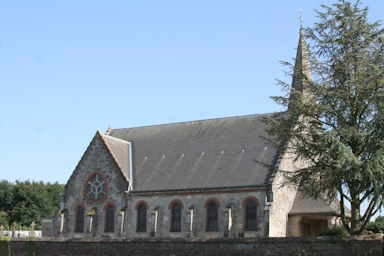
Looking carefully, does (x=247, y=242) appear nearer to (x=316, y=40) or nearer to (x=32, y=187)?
(x=316, y=40)

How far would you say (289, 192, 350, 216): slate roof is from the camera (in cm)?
3438

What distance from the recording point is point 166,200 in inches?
1574

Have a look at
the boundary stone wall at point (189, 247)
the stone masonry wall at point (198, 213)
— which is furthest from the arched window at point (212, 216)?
the boundary stone wall at point (189, 247)

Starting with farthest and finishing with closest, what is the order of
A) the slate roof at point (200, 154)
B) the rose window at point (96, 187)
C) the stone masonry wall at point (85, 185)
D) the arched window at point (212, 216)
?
1. the rose window at point (96, 187)
2. the stone masonry wall at point (85, 185)
3. the slate roof at point (200, 154)
4. the arched window at point (212, 216)

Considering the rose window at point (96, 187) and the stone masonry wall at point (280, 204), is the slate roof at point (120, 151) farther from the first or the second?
the stone masonry wall at point (280, 204)

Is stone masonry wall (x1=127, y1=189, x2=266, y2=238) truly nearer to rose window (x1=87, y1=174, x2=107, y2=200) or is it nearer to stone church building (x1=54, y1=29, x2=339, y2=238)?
stone church building (x1=54, y1=29, x2=339, y2=238)

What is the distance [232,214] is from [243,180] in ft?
7.97

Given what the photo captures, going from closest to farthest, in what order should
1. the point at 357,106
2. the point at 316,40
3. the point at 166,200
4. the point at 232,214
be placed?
the point at 357,106
the point at 316,40
the point at 232,214
the point at 166,200

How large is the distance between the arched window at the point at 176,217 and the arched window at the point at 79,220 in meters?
7.96

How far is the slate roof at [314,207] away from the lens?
113 feet

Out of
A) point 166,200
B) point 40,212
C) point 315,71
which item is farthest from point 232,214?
point 40,212

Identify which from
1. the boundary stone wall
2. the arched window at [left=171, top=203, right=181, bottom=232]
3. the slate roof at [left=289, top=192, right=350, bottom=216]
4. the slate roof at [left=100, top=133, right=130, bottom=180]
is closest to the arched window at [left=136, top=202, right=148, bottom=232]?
the arched window at [left=171, top=203, right=181, bottom=232]

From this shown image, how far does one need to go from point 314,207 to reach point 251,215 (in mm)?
4123

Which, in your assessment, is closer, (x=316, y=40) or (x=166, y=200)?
(x=316, y=40)
